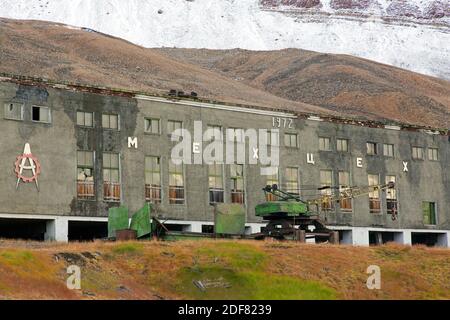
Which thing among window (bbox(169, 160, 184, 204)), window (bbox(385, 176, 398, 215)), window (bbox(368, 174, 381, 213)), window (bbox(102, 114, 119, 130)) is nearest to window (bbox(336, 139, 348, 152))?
window (bbox(368, 174, 381, 213))

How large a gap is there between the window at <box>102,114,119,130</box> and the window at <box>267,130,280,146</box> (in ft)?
35.4

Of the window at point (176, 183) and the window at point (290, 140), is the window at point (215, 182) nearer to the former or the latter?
the window at point (176, 183)

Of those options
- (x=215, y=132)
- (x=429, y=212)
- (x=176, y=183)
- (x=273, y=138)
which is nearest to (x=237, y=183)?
(x=215, y=132)

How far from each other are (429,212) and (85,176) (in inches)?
1067

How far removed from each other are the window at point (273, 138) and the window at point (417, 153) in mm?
11862

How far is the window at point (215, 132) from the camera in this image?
5703 cm

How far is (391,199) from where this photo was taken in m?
64.1

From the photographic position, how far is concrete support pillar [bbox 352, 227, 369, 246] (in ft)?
202

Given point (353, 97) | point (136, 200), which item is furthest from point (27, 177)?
point (353, 97)

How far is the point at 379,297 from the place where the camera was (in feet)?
119

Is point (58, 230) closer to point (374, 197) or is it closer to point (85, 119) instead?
point (85, 119)

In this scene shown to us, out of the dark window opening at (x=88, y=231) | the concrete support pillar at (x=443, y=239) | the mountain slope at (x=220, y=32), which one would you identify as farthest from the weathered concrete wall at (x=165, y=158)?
the mountain slope at (x=220, y=32)

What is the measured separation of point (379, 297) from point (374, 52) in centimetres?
15688
